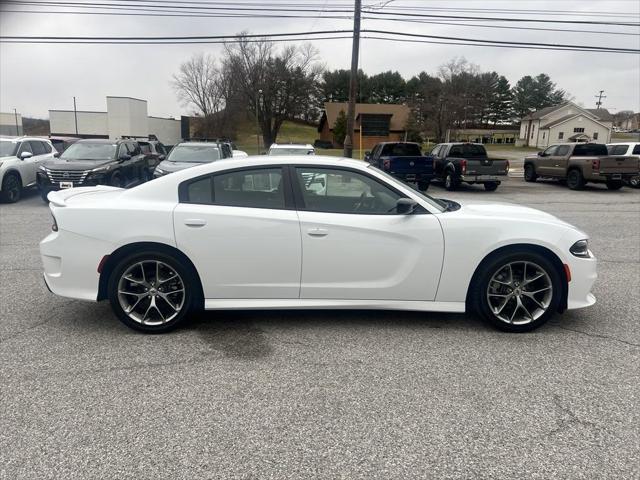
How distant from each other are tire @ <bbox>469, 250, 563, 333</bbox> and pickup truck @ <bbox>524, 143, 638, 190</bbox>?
52.4 ft

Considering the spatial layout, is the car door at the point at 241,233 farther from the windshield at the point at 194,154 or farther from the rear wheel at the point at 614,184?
the rear wheel at the point at 614,184

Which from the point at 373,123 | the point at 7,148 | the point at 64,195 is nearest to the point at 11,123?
the point at 373,123

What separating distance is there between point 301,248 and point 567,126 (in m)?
73.7

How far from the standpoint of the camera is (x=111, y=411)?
2.94 meters

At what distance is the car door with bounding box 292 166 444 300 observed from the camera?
159 inches

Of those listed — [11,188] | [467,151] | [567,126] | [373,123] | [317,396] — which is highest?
[567,126]

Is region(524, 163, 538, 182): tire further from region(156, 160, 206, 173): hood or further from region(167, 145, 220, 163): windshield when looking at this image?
region(156, 160, 206, 173): hood

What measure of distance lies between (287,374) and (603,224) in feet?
32.5

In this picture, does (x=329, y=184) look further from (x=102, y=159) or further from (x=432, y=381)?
(x=102, y=159)

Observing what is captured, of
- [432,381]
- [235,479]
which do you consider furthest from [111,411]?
[432,381]

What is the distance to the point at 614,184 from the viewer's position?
725 inches

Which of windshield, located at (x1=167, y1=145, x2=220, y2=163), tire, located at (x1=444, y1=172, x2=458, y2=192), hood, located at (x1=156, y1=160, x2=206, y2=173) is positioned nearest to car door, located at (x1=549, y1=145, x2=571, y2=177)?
tire, located at (x1=444, y1=172, x2=458, y2=192)

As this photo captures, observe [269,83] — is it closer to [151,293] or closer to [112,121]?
[112,121]

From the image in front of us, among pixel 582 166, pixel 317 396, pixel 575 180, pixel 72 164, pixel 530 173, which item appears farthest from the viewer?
pixel 530 173
